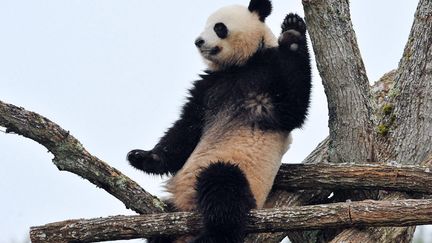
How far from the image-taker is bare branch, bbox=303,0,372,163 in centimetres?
697

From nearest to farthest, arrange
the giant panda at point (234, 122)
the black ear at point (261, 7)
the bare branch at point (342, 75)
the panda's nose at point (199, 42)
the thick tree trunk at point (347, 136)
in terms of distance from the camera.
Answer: the thick tree trunk at point (347, 136) → the giant panda at point (234, 122) → the bare branch at point (342, 75) → the panda's nose at point (199, 42) → the black ear at point (261, 7)

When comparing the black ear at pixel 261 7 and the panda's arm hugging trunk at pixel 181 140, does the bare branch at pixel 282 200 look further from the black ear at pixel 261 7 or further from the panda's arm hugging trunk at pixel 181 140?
the black ear at pixel 261 7

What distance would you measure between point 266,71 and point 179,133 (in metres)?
1.00

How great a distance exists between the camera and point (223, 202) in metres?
6.70

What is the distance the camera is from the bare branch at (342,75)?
275 inches

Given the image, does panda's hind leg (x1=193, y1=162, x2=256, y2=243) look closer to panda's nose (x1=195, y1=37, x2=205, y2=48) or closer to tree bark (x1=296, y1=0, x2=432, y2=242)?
tree bark (x1=296, y1=0, x2=432, y2=242)

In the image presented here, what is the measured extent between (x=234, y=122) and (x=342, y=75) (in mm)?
1136

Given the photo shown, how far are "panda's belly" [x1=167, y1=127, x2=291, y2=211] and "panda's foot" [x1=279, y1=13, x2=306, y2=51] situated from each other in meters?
0.81

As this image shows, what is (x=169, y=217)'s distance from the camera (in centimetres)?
652

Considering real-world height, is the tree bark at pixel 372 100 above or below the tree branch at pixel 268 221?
above

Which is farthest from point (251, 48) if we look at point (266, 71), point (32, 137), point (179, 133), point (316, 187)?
point (32, 137)

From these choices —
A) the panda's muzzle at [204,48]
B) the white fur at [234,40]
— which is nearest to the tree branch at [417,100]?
the white fur at [234,40]

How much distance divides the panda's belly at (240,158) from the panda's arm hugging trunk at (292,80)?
212 millimetres

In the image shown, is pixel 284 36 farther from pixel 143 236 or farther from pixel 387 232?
pixel 143 236
